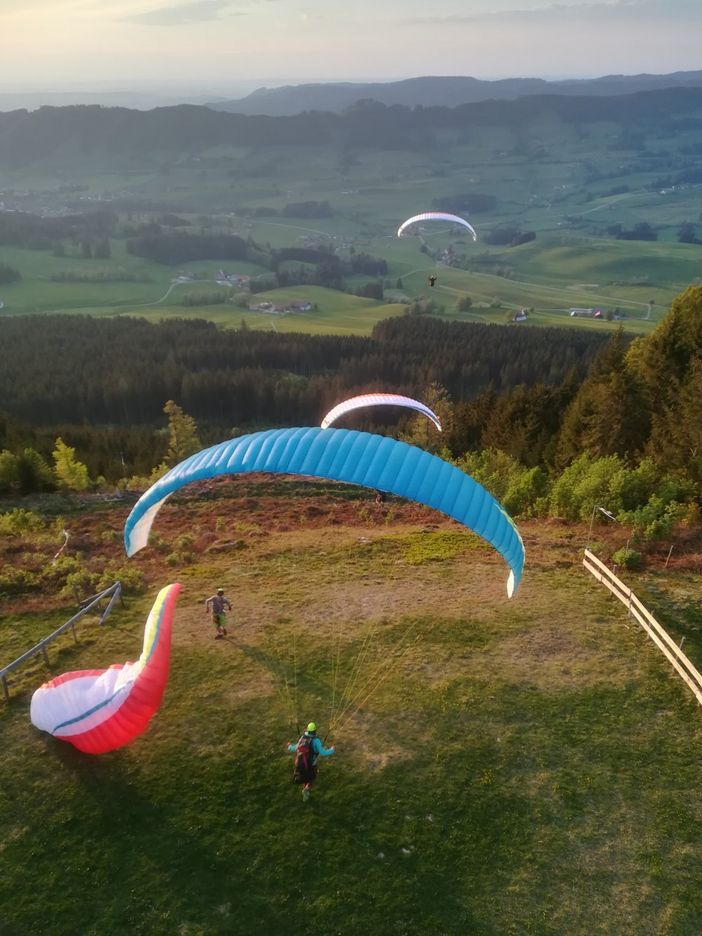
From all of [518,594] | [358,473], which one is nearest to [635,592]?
[518,594]

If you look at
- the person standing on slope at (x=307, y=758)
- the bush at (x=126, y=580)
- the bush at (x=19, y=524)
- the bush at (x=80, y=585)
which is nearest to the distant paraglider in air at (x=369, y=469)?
the person standing on slope at (x=307, y=758)

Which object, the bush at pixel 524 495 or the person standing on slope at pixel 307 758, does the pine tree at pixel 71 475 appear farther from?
the person standing on slope at pixel 307 758

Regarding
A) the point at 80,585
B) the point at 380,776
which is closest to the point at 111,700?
the point at 380,776

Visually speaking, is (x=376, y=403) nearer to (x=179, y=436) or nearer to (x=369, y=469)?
(x=369, y=469)

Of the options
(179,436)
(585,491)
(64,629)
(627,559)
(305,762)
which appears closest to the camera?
(305,762)

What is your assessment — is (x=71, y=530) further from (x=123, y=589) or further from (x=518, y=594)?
(x=518, y=594)
